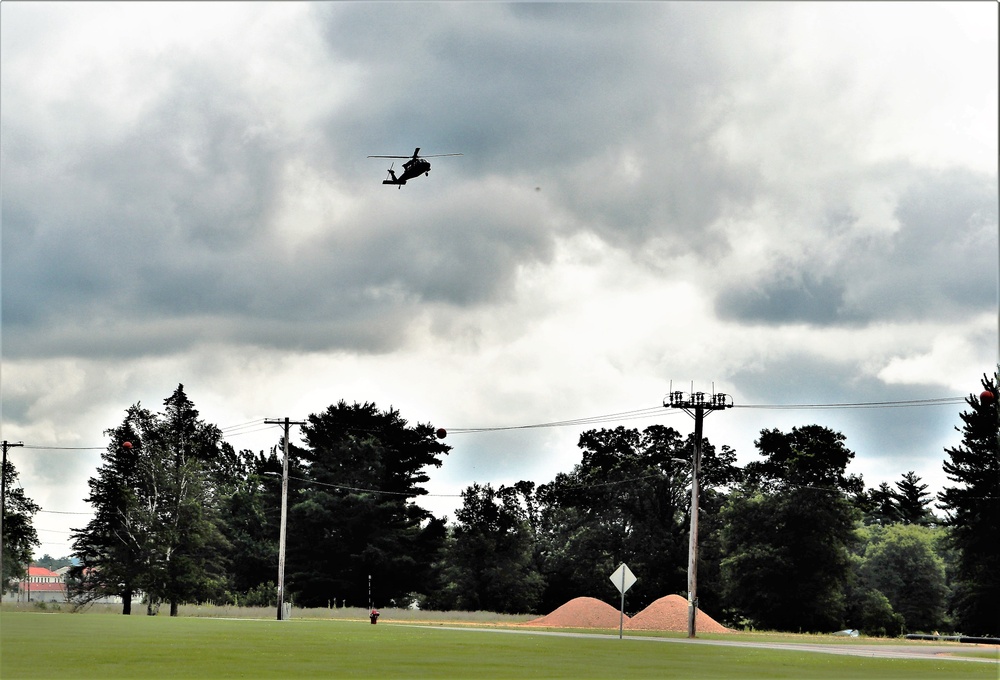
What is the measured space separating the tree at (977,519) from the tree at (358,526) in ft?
162

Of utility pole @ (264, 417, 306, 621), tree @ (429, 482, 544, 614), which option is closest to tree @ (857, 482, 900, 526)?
tree @ (429, 482, 544, 614)

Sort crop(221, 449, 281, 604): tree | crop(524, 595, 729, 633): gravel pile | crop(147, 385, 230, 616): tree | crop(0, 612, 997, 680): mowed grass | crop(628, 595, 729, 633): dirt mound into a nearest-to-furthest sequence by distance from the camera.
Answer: crop(0, 612, 997, 680): mowed grass < crop(628, 595, 729, 633): dirt mound < crop(524, 595, 729, 633): gravel pile < crop(147, 385, 230, 616): tree < crop(221, 449, 281, 604): tree

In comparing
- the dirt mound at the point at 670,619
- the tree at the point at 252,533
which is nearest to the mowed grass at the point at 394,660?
the dirt mound at the point at 670,619

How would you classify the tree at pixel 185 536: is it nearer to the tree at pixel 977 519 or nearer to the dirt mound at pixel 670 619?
the dirt mound at pixel 670 619

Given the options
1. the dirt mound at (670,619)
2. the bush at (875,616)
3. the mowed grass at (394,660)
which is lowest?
the bush at (875,616)

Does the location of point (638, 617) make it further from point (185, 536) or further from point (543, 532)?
point (543, 532)

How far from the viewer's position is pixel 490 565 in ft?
381

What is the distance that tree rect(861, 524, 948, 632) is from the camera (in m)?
109

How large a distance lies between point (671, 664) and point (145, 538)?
75040 millimetres

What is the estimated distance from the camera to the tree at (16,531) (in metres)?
117

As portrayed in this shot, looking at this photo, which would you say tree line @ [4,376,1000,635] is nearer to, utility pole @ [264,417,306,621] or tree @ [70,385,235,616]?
tree @ [70,385,235,616]

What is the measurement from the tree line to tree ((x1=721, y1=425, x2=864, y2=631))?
0.45ft

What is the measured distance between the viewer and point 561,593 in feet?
370

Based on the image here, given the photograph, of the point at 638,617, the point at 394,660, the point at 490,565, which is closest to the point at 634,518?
the point at 490,565
